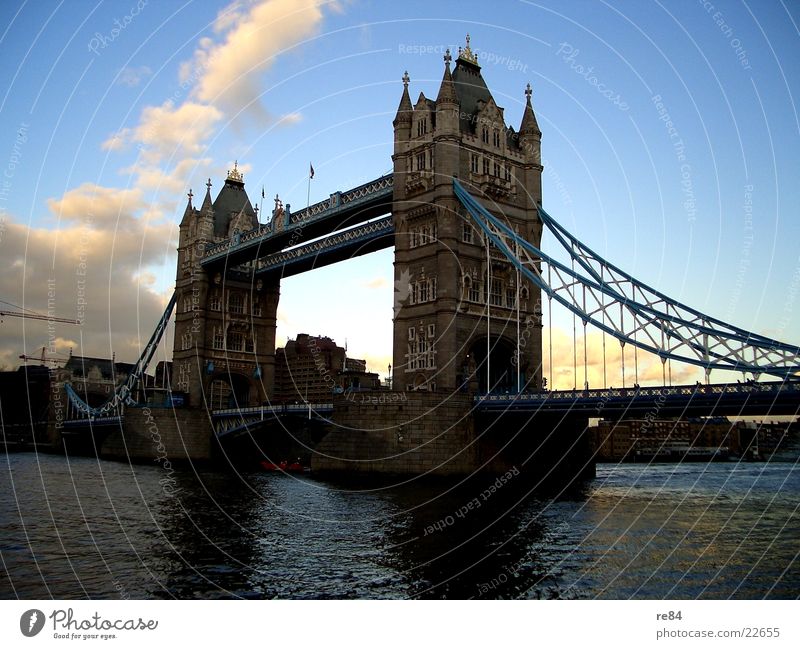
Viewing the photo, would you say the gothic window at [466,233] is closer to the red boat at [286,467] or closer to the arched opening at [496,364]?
the arched opening at [496,364]

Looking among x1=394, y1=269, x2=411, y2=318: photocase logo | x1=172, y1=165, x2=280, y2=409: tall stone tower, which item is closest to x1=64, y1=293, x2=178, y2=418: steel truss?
x1=172, y1=165, x2=280, y2=409: tall stone tower

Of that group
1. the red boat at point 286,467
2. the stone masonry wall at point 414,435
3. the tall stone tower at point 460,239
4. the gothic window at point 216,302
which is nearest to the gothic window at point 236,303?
the gothic window at point 216,302

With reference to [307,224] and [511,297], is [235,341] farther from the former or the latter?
[511,297]

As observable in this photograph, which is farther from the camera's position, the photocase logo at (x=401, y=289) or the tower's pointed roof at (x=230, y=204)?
the tower's pointed roof at (x=230, y=204)
